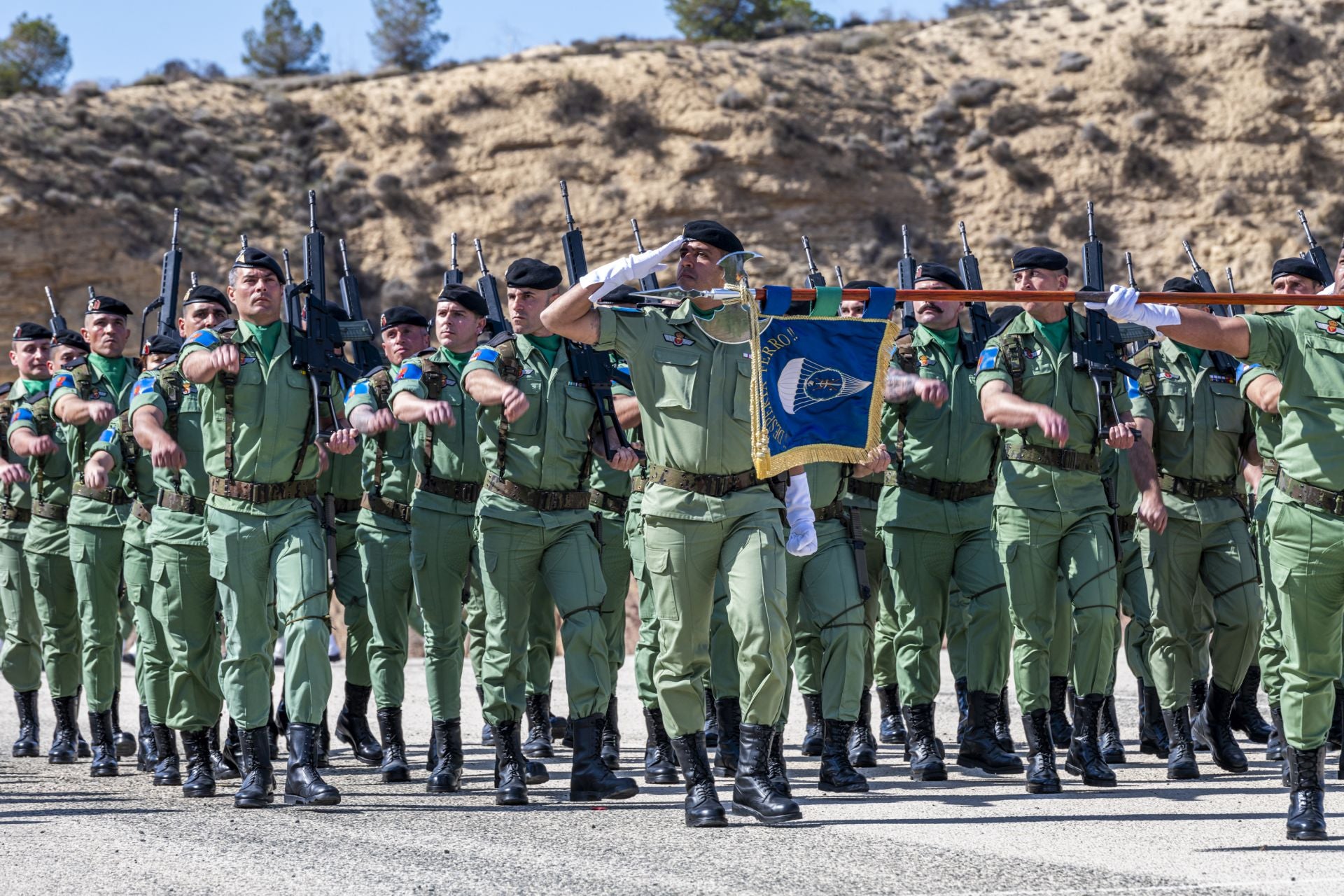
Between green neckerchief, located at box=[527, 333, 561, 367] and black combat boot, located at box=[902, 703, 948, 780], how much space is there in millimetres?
2689

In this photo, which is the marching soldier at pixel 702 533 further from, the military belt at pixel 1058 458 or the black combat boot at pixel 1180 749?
the black combat boot at pixel 1180 749

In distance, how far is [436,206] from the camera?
111 ft

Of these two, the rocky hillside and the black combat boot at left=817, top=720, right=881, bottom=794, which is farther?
the rocky hillside

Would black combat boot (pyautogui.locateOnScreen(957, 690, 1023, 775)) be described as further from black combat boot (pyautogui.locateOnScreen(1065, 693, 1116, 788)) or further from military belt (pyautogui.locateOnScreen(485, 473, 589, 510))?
military belt (pyautogui.locateOnScreen(485, 473, 589, 510))

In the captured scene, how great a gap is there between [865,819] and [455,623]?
2636 millimetres

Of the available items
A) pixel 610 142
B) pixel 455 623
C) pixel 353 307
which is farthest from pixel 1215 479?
pixel 610 142

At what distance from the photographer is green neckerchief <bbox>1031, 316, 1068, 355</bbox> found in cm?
854

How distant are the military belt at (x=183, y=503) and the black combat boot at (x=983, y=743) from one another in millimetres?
4154

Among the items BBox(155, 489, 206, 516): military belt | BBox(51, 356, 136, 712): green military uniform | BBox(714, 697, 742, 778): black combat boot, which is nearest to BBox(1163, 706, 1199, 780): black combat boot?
BBox(714, 697, 742, 778): black combat boot

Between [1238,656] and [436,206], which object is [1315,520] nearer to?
[1238,656]

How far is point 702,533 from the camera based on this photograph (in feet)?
23.9

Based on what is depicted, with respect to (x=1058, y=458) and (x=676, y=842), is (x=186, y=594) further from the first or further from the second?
(x=1058, y=458)

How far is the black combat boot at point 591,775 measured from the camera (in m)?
8.06

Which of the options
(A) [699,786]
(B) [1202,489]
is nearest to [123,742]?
(A) [699,786]
